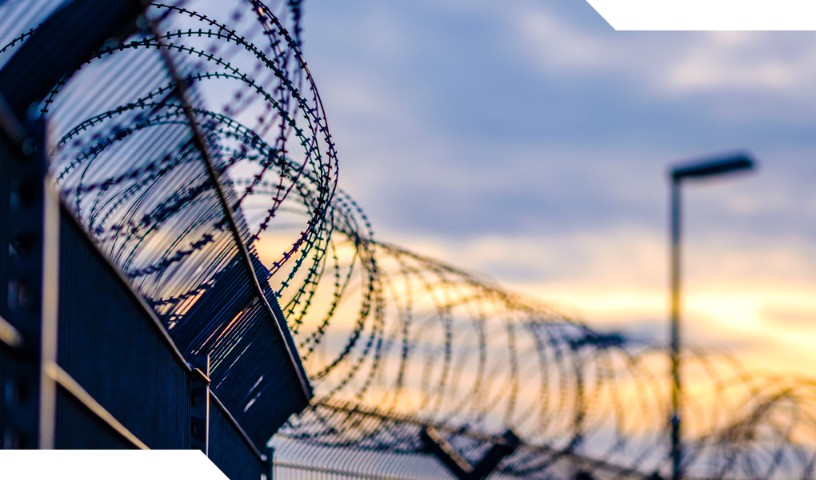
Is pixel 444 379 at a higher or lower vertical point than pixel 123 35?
lower

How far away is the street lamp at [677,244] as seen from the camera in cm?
1359

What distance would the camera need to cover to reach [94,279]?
22.8 feet

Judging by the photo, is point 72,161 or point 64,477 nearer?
point 64,477

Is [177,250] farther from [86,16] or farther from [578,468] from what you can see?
[578,468]

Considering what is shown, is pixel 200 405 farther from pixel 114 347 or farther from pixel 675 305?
pixel 675 305

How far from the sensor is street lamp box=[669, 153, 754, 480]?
13.6 meters

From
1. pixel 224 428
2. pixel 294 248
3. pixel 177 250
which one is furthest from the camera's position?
pixel 224 428

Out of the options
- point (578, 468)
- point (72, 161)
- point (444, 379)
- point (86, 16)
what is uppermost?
point (86, 16)

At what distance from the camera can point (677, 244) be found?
50.6 ft

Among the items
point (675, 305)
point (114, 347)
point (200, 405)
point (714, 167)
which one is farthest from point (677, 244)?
point (114, 347)

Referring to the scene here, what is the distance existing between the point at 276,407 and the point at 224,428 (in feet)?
7.73

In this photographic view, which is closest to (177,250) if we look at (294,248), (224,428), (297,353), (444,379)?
(294,248)

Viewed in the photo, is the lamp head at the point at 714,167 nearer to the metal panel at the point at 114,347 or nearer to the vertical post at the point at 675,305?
the vertical post at the point at 675,305

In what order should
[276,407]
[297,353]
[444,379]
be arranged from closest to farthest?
[297,353], [276,407], [444,379]
